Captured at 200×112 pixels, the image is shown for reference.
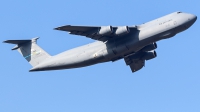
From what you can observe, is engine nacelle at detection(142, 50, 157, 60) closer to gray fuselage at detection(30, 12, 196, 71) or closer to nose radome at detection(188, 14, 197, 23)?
gray fuselage at detection(30, 12, 196, 71)

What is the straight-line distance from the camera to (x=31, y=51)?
2775 centimetres

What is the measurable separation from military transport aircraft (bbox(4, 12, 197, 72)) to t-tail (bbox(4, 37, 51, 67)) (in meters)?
0.43

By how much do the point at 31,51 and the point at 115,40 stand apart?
593 cm

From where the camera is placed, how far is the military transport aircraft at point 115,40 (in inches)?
925

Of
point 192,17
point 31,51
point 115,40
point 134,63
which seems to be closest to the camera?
point 192,17

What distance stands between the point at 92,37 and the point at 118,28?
1538 millimetres

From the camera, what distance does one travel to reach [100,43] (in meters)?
25.2

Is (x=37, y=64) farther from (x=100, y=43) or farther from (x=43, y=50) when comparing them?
(x=100, y=43)

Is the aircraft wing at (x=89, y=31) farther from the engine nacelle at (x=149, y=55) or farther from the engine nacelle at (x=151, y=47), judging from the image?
the engine nacelle at (x=149, y=55)

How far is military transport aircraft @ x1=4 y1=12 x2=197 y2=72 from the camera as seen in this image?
23.5 meters

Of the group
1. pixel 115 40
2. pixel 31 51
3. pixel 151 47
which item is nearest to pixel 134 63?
pixel 151 47

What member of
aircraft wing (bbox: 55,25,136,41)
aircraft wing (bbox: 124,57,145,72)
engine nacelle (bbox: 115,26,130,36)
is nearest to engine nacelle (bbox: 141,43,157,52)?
aircraft wing (bbox: 124,57,145,72)

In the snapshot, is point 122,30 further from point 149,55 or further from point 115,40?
point 149,55

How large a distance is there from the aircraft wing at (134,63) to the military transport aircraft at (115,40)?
740 mm
